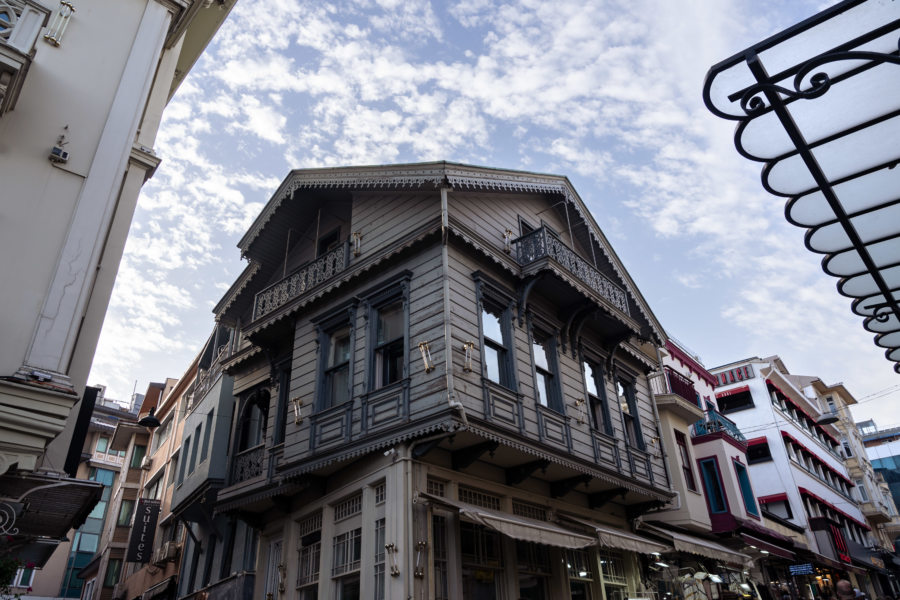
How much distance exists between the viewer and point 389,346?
1353 cm

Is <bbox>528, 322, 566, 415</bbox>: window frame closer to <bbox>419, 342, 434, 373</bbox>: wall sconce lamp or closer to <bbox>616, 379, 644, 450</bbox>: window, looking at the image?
<bbox>419, 342, 434, 373</bbox>: wall sconce lamp

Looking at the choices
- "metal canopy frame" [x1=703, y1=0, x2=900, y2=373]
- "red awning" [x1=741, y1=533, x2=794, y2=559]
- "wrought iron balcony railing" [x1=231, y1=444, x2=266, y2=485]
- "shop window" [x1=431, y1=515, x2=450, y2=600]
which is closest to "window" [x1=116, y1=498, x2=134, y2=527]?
"wrought iron balcony railing" [x1=231, y1=444, x2=266, y2=485]

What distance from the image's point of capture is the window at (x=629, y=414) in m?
18.0

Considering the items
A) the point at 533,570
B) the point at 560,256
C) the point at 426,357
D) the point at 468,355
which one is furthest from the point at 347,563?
the point at 560,256

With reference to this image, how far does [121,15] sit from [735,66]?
32.3 ft

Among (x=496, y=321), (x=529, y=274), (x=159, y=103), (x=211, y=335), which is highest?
(x=211, y=335)

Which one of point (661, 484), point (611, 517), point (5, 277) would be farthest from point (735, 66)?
point (661, 484)

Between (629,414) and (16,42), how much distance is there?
16437 millimetres

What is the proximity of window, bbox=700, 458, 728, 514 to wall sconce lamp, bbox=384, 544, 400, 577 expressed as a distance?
53.5ft

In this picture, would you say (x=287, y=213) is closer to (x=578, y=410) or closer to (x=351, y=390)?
(x=351, y=390)

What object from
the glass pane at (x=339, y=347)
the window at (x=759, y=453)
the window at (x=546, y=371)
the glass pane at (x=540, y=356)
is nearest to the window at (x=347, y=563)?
the glass pane at (x=339, y=347)

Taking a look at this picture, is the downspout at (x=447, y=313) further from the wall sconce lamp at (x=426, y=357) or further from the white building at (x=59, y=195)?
the white building at (x=59, y=195)

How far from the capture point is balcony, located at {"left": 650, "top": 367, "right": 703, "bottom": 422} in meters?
21.3

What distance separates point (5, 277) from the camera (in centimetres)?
776
